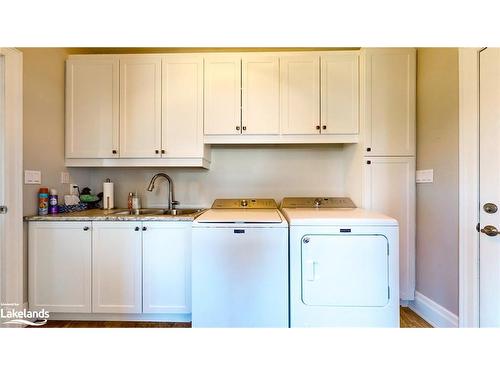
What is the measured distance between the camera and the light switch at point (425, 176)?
1931mm

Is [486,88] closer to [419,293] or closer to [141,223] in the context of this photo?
[419,293]

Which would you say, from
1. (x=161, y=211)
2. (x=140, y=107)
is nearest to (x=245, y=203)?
(x=161, y=211)

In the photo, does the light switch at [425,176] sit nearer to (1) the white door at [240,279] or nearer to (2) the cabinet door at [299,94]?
(2) the cabinet door at [299,94]

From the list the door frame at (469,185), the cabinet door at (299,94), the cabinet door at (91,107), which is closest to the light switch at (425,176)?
the door frame at (469,185)

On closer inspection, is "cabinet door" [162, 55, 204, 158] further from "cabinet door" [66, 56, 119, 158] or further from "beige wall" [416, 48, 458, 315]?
"beige wall" [416, 48, 458, 315]

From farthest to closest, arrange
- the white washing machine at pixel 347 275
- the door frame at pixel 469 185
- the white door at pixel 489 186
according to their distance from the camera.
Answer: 1. the white washing machine at pixel 347 275
2. the door frame at pixel 469 185
3. the white door at pixel 489 186

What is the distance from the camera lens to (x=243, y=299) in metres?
1.59

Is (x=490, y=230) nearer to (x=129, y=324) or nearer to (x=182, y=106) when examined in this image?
(x=182, y=106)

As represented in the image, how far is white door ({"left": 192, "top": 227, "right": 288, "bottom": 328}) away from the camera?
5.22 feet

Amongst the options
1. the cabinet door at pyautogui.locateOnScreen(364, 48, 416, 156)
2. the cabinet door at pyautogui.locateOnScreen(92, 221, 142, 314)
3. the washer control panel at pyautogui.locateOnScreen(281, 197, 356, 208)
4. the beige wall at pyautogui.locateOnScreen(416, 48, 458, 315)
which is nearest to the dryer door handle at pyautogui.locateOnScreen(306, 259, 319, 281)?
the washer control panel at pyautogui.locateOnScreen(281, 197, 356, 208)

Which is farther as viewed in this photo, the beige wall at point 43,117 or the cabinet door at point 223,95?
the cabinet door at point 223,95

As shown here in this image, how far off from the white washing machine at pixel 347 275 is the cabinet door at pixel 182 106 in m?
1.36
